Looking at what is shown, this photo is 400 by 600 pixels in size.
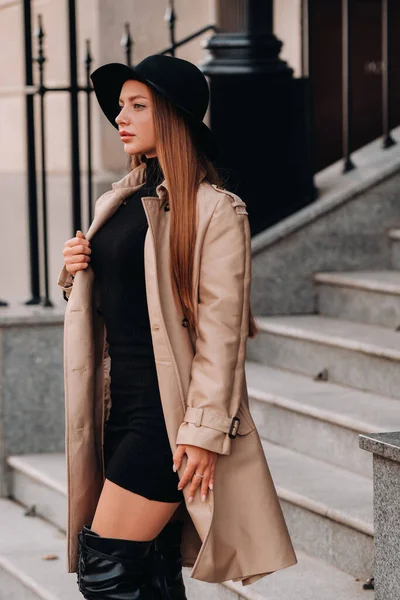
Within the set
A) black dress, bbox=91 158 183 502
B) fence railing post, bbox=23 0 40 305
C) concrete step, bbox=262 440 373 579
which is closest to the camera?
black dress, bbox=91 158 183 502

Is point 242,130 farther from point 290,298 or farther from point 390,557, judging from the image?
point 390,557

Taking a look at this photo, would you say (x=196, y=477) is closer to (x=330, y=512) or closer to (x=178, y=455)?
(x=178, y=455)

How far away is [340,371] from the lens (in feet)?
18.9

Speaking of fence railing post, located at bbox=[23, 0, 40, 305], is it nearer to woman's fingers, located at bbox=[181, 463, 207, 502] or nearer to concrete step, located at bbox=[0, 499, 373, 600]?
concrete step, located at bbox=[0, 499, 373, 600]

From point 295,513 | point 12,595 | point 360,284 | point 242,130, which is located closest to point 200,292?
point 295,513

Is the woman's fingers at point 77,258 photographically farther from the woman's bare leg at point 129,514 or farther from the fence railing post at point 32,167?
the fence railing post at point 32,167

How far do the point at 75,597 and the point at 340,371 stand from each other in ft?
5.41

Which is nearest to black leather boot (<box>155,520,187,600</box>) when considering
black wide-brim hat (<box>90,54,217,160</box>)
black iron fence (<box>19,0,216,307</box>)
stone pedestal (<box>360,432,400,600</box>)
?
stone pedestal (<box>360,432,400,600</box>)

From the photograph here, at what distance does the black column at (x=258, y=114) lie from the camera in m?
6.73

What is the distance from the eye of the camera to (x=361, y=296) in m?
6.28

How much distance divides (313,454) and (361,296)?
4.03 feet

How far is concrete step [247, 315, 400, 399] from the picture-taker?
5.50 m

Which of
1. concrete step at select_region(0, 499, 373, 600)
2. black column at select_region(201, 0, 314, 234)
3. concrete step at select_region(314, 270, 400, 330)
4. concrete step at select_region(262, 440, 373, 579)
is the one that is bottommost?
concrete step at select_region(0, 499, 373, 600)

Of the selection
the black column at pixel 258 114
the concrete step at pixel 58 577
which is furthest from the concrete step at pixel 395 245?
the concrete step at pixel 58 577
